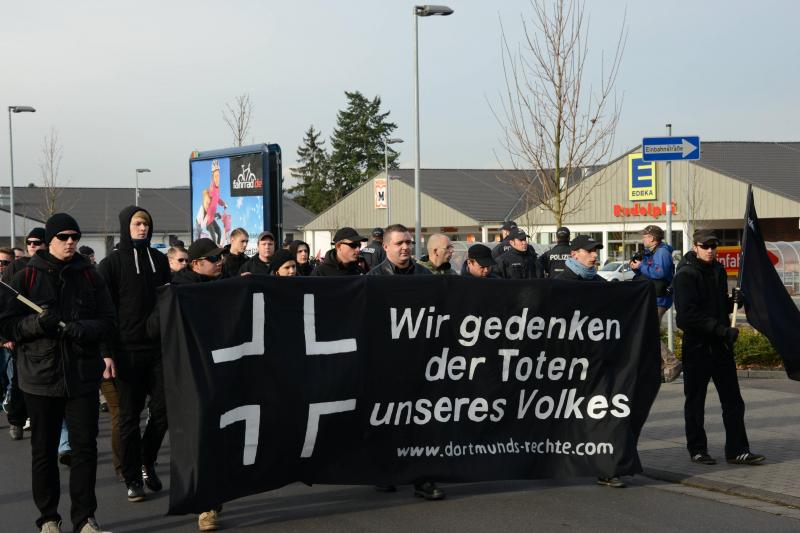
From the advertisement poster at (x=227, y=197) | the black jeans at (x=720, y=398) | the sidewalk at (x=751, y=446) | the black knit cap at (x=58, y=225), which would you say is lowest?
the sidewalk at (x=751, y=446)

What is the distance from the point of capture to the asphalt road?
6770 mm

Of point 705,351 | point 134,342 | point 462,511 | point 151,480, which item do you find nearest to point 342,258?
point 134,342

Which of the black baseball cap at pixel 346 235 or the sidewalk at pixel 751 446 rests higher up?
the black baseball cap at pixel 346 235

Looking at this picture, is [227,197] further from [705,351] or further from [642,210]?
[642,210]

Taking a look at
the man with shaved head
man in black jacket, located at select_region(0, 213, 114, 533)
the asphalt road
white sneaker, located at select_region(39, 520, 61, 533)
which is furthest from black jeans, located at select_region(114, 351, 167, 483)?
the man with shaved head

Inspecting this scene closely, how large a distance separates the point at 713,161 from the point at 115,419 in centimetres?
5219

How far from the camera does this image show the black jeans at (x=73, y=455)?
645 cm

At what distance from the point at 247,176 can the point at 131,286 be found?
9.20 m

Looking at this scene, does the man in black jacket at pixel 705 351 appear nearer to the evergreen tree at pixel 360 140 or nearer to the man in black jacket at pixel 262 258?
the man in black jacket at pixel 262 258

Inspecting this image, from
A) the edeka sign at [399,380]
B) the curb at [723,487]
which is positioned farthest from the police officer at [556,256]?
the edeka sign at [399,380]

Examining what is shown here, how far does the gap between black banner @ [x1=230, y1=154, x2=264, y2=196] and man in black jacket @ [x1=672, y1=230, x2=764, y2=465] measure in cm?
903

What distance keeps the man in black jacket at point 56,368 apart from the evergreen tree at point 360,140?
98.6 metres

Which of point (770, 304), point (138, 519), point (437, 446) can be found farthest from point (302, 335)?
point (770, 304)

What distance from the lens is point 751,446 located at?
9.45 metres
